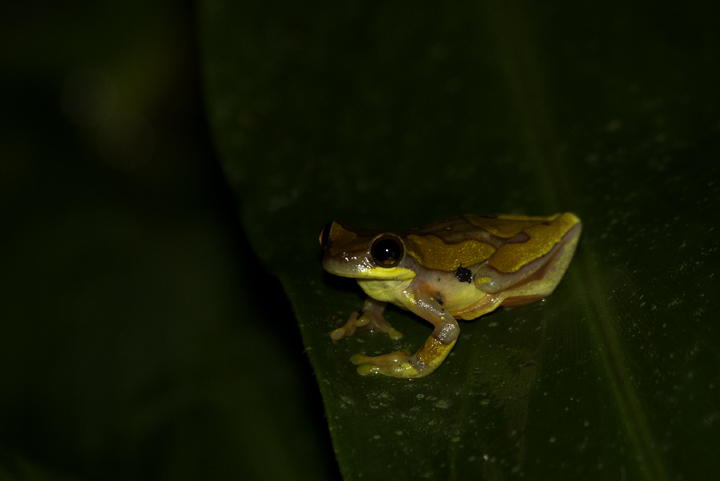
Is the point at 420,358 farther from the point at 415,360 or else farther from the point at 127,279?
the point at 127,279

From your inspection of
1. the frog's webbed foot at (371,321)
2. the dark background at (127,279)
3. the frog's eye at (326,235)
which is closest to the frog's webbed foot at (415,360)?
the frog's webbed foot at (371,321)

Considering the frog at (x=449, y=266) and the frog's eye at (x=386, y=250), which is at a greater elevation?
the frog's eye at (x=386, y=250)

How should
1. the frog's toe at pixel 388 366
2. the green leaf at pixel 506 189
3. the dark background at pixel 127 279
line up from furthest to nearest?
1. the dark background at pixel 127 279
2. the frog's toe at pixel 388 366
3. the green leaf at pixel 506 189

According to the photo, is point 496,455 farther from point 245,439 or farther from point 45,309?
point 45,309

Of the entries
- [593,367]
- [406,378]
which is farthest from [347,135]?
[593,367]

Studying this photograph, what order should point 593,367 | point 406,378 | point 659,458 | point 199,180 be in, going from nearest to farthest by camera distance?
point 659,458
point 593,367
point 406,378
point 199,180

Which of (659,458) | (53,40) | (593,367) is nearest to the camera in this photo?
(659,458)

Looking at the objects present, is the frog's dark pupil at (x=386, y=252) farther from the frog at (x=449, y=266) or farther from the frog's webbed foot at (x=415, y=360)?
the frog's webbed foot at (x=415, y=360)
